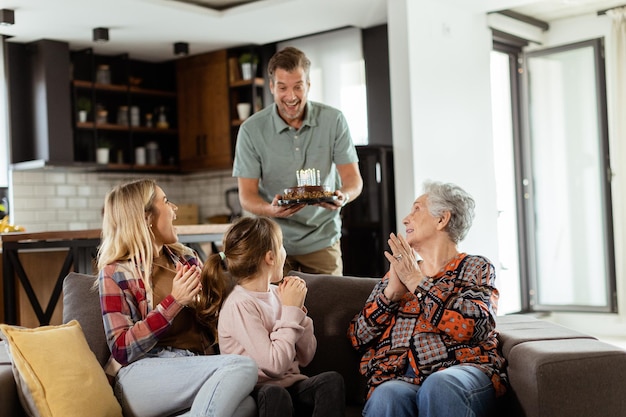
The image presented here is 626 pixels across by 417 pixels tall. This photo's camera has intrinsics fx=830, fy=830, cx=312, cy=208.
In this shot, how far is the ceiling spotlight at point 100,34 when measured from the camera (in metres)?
6.85

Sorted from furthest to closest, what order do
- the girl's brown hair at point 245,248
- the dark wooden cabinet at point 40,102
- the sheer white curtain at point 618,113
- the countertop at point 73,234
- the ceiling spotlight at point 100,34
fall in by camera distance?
the dark wooden cabinet at point 40,102 → the sheer white curtain at point 618,113 → the ceiling spotlight at point 100,34 → the countertop at point 73,234 → the girl's brown hair at point 245,248

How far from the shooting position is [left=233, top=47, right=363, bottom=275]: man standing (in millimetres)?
3559

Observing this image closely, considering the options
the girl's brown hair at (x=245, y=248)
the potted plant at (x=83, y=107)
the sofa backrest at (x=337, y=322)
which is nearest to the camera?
the girl's brown hair at (x=245, y=248)

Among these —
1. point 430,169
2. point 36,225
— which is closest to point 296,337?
point 430,169

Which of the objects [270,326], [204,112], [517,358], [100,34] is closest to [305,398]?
[270,326]

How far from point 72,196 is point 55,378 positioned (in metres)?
5.39

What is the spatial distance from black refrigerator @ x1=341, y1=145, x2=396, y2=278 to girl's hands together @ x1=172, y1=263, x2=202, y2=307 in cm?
366

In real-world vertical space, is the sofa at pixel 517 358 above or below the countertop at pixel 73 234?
below

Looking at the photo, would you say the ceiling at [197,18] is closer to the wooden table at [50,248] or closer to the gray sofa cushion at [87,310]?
the wooden table at [50,248]

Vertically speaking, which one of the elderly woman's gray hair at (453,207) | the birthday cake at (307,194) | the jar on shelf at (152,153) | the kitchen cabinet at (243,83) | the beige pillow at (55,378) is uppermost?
the kitchen cabinet at (243,83)

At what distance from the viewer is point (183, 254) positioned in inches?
118

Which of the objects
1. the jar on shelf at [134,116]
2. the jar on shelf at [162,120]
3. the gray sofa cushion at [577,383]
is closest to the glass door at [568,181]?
the jar on shelf at [162,120]

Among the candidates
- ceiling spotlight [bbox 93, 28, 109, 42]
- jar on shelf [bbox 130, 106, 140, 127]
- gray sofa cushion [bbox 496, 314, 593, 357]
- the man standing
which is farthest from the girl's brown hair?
jar on shelf [bbox 130, 106, 140, 127]

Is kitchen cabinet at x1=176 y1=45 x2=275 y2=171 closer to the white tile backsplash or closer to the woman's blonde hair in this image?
the white tile backsplash
